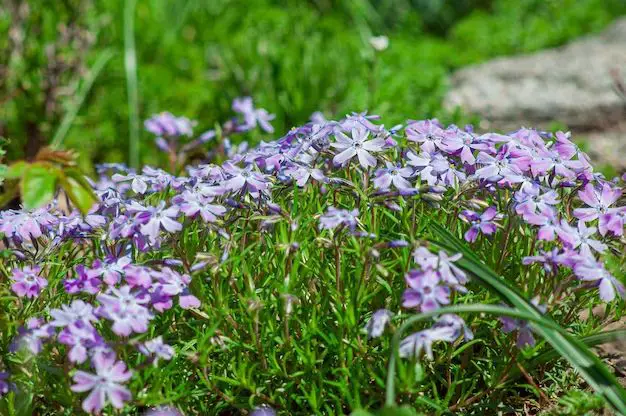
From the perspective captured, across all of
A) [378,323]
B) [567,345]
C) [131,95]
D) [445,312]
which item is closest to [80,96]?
[131,95]

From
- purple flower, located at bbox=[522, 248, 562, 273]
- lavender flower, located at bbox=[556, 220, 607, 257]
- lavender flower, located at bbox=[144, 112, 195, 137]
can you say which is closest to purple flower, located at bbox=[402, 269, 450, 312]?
purple flower, located at bbox=[522, 248, 562, 273]

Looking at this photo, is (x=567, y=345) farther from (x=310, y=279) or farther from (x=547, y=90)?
(x=547, y=90)

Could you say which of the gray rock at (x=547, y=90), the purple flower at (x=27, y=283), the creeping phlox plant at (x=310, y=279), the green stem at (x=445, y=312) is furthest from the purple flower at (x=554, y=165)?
the gray rock at (x=547, y=90)

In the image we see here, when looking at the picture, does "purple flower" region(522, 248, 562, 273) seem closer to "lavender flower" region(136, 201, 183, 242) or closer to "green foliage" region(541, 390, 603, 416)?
"green foliage" region(541, 390, 603, 416)

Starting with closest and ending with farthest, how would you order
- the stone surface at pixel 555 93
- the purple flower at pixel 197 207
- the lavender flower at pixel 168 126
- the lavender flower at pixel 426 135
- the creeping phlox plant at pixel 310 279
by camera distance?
the creeping phlox plant at pixel 310 279 < the purple flower at pixel 197 207 < the lavender flower at pixel 426 135 < the lavender flower at pixel 168 126 < the stone surface at pixel 555 93

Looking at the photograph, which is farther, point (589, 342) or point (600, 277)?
point (589, 342)

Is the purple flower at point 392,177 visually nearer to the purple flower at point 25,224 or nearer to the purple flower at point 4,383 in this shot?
the purple flower at point 25,224
